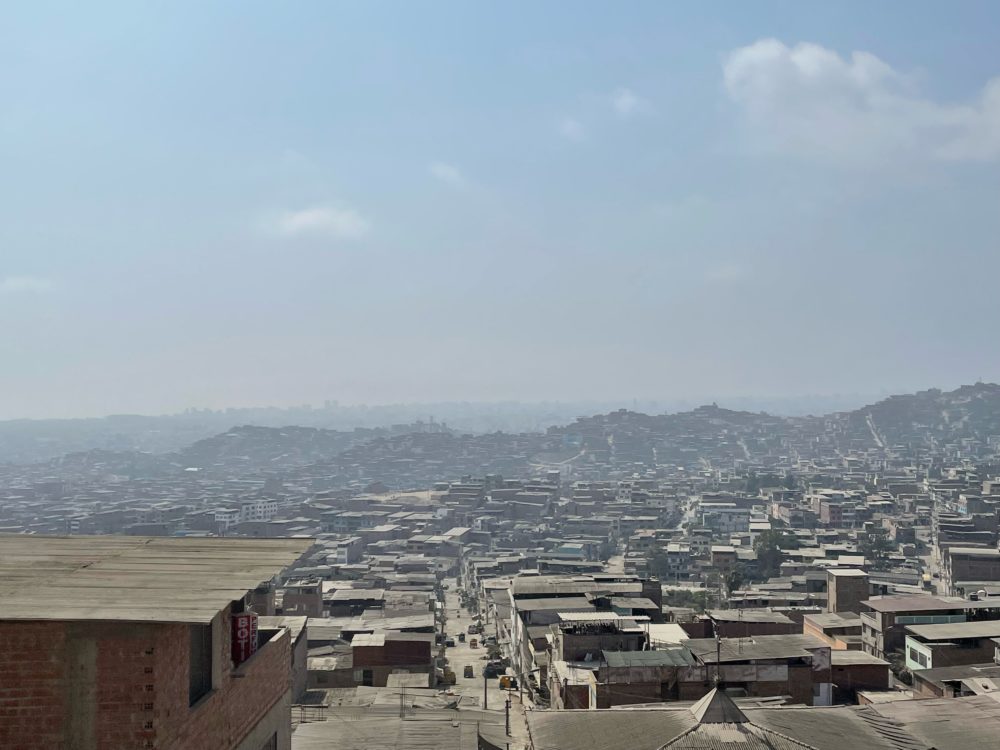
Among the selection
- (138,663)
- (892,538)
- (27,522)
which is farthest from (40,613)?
(27,522)

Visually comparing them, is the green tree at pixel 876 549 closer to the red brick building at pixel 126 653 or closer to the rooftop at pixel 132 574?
the rooftop at pixel 132 574

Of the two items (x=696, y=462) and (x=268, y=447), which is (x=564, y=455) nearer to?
(x=696, y=462)

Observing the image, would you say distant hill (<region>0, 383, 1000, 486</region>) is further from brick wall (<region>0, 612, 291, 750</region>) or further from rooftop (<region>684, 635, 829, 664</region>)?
brick wall (<region>0, 612, 291, 750</region>)

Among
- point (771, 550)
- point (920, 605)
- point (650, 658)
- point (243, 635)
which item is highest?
point (243, 635)

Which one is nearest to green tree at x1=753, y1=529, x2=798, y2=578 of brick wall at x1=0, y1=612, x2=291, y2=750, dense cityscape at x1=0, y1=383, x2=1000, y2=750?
dense cityscape at x1=0, y1=383, x2=1000, y2=750

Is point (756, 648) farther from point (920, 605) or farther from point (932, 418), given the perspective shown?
point (932, 418)

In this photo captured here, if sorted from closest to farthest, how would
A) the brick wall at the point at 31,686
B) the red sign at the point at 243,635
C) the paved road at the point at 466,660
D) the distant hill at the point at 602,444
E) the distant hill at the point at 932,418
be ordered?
the brick wall at the point at 31,686 → the red sign at the point at 243,635 → the paved road at the point at 466,660 → the distant hill at the point at 602,444 → the distant hill at the point at 932,418

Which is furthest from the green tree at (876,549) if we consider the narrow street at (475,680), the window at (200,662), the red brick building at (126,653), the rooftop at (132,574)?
the window at (200,662)

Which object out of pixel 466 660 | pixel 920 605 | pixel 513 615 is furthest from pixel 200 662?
pixel 920 605
